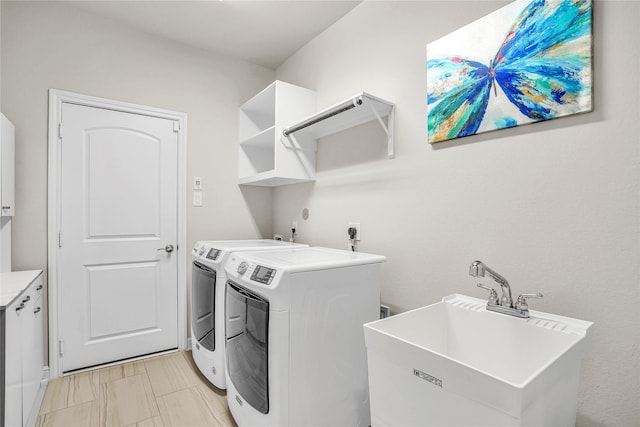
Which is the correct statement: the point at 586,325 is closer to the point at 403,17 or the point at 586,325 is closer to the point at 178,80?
the point at 403,17

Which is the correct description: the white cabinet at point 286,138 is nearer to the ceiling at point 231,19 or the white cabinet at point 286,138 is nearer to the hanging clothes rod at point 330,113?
the hanging clothes rod at point 330,113

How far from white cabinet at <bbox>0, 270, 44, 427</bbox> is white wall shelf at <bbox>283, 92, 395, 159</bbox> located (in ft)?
6.09

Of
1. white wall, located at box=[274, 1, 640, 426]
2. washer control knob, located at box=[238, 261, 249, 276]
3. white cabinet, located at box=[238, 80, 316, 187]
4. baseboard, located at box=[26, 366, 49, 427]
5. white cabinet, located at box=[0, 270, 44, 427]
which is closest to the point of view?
white wall, located at box=[274, 1, 640, 426]

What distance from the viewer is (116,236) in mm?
2459

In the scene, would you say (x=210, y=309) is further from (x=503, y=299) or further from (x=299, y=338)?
(x=503, y=299)

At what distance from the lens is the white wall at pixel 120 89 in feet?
6.99

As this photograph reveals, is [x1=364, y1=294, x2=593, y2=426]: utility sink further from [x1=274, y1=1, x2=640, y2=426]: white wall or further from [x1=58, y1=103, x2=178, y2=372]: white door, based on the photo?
[x1=58, y1=103, x2=178, y2=372]: white door

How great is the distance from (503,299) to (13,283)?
246cm

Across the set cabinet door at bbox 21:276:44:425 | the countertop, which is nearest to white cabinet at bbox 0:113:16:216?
the countertop

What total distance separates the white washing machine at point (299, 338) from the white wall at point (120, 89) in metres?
1.39

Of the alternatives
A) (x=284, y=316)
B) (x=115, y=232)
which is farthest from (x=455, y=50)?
(x=115, y=232)

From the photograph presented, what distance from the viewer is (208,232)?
2.86 meters

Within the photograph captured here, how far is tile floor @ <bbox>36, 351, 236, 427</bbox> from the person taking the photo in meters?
1.79

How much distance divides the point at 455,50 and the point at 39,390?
3153mm
